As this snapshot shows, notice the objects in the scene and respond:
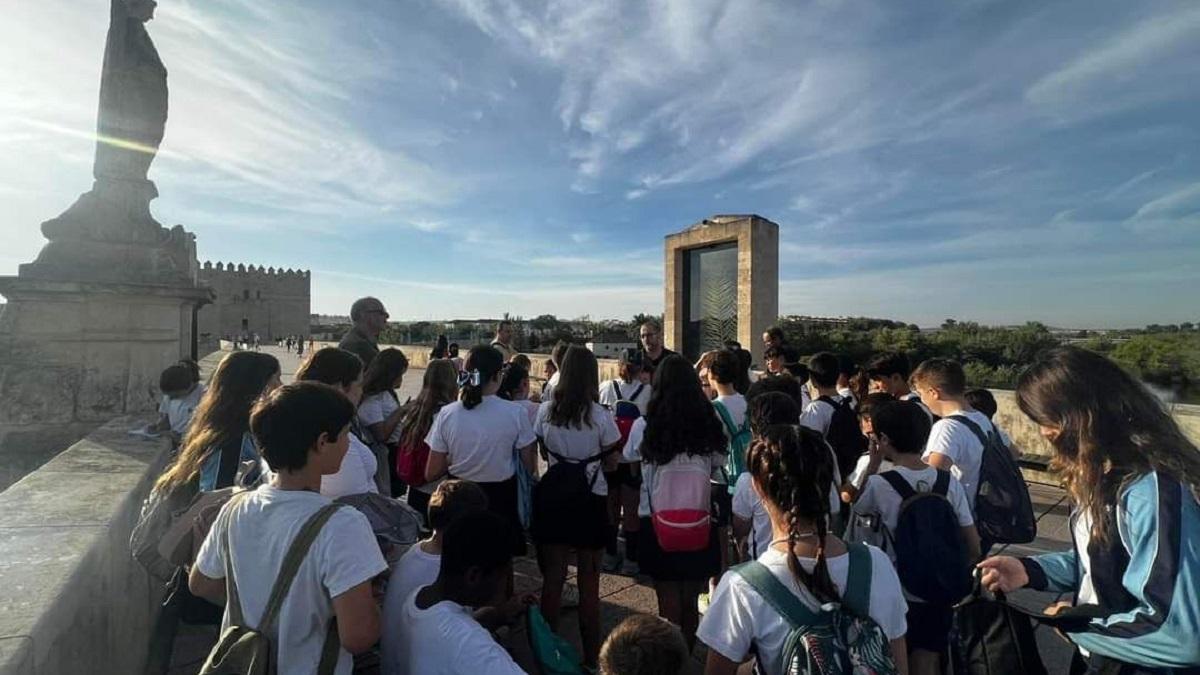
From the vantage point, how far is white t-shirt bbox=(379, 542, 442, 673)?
1.80 meters

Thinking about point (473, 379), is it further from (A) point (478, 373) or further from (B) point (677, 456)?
(B) point (677, 456)

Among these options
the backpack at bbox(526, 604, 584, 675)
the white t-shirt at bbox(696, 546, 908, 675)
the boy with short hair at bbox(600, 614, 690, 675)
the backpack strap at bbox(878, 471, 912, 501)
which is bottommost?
the backpack at bbox(526, 604, 584, 675)

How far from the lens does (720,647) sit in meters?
1.60

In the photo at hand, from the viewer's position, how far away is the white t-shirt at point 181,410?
12.5 ft

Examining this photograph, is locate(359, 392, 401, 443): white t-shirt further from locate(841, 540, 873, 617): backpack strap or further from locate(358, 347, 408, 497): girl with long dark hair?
locate(841, 540, 873, 617): backpack strap

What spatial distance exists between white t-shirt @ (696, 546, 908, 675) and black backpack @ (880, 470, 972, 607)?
33.2 inches

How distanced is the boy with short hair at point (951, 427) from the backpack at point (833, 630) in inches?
60.7

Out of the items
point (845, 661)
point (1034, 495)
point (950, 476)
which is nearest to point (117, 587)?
point (845, 661)

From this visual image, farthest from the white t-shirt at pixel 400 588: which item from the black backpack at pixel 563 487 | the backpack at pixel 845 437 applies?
the backpack at pixel 845 437

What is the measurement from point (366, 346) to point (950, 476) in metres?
4.05

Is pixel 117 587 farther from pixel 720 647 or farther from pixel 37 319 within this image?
pixel 37 319

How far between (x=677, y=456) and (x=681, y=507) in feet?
0.79

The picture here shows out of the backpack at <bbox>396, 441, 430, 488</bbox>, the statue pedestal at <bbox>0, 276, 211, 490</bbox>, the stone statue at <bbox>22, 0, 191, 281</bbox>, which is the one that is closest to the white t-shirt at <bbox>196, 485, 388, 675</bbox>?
the backpack at <bbox>396, 441, 430, 488</bbox>

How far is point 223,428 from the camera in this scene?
7.75 feet
